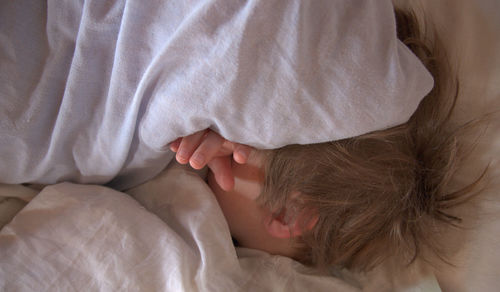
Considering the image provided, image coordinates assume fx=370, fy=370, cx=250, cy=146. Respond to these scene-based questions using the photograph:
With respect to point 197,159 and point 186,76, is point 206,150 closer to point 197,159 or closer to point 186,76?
point 197,159

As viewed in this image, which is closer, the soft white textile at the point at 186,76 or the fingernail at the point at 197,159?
the soft white textile at the point at 186,76

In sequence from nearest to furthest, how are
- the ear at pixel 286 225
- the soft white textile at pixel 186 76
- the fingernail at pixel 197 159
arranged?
the soft white textile at pixel 186 76, the fingernail at pixel 197 159, the ear at pixel 286 225

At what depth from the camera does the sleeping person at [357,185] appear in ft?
1.98

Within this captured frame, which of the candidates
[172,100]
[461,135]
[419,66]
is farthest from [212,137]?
[461,135]

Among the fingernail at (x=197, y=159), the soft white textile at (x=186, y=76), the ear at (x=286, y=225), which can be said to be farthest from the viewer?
the ear at (x=286, y=225)

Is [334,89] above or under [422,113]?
above

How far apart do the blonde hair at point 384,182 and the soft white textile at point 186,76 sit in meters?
0.07

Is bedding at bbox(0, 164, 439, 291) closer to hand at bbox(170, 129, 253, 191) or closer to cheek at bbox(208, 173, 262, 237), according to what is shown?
cheek at bbox(208, 173, 262, 237)

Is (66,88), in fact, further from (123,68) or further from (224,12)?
(224,12)

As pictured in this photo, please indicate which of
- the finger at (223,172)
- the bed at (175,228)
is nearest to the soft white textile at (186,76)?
the bed at (175,228)

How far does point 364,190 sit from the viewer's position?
2.11ft

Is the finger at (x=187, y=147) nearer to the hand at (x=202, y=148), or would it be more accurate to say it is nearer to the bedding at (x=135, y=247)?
the hand at (x=202, y=148)

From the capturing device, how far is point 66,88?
0.59 meters

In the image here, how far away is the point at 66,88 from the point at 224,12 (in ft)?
0.97
